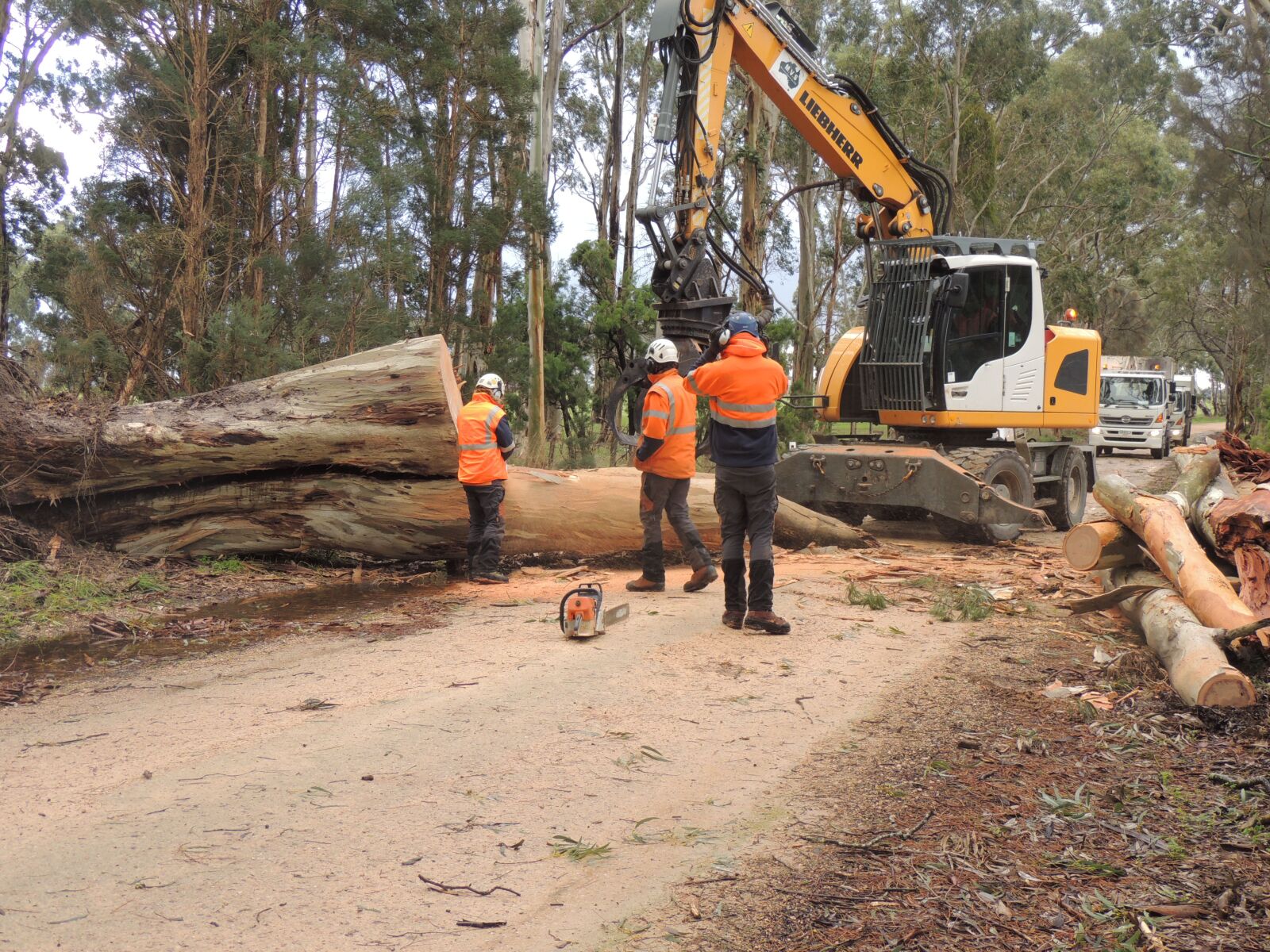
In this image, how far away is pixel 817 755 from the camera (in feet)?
17.3

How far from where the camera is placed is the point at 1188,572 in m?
7.38

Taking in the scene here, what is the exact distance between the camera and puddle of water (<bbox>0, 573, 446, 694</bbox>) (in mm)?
7422

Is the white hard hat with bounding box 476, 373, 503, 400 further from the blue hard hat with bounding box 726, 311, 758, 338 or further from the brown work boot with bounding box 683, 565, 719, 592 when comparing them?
the blue hard hat with bounding box 726, 311, 758, 338

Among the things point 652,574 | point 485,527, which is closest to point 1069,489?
point 652,574

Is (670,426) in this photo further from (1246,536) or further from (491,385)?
(1246,536)

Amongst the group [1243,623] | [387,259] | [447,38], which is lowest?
[1243,623]

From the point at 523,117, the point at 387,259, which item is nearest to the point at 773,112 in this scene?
the point at 523,117

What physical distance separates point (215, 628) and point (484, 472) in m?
2.54

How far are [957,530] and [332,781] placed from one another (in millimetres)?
9434

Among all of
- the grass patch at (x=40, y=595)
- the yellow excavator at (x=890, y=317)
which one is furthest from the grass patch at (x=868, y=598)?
the grass patch at (x=40, y=595)

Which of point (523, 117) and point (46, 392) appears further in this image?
point (523, 117)

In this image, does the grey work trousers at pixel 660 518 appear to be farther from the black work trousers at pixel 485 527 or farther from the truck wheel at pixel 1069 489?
the truck wheel at pixel 1069 489

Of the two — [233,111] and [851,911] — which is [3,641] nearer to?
[851,911]

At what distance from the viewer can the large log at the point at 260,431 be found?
369 inches
